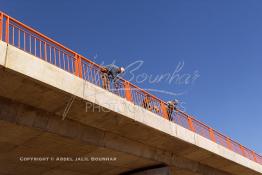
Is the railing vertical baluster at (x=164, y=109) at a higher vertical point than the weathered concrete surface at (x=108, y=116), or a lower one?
higher

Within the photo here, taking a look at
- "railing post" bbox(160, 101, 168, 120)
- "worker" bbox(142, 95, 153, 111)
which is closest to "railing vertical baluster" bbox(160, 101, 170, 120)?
"railing post" bbox(160, 101, 168, 120)

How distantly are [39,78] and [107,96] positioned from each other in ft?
7.73

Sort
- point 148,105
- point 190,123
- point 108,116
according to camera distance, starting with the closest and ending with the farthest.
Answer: point 108,116 → point 148,105 → point 190,123

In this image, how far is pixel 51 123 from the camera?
381 inches

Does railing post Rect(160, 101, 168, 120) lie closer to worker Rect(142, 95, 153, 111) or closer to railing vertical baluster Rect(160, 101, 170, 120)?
railing vertical baluster Rect(160, 101, 170, 120)

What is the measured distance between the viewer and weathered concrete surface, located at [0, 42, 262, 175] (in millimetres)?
7949

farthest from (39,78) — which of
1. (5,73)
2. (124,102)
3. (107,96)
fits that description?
(124,102)

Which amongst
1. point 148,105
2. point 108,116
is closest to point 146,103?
point 148,105

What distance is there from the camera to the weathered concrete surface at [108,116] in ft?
26.1

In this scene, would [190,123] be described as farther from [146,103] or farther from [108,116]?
[108,116]

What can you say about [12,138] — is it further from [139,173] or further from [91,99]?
[139,173]

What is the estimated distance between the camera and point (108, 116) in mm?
9953

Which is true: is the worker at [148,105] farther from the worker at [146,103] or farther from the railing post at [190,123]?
the railing post at [190,123]

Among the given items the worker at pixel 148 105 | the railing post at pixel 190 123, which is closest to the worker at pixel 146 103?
the worker at pixel 148 105
